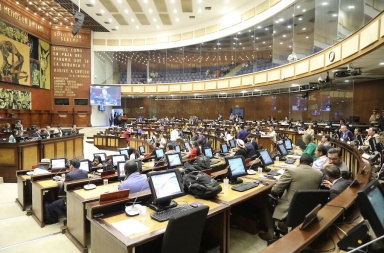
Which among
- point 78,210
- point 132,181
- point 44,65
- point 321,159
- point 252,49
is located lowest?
point 78,210

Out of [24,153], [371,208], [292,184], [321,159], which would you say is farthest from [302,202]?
[24,153]

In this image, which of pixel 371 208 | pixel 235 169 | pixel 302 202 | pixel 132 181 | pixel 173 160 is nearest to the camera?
pixel 371 208

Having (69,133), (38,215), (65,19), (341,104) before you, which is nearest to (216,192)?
(38,215)

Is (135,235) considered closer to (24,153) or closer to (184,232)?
(184,232)

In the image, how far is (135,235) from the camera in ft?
7.54

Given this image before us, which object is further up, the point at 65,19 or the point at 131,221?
the point at 65,19

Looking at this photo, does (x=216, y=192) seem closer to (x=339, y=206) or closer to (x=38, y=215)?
(x=339, y=206)

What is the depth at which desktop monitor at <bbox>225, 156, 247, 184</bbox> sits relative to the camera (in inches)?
158

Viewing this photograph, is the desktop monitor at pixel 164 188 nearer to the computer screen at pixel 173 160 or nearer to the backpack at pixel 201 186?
the backpack at pixel 201 186

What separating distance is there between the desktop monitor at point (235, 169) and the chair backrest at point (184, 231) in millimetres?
1793

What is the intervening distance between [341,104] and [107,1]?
1533 centimetres

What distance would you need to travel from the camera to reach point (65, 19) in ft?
59.4

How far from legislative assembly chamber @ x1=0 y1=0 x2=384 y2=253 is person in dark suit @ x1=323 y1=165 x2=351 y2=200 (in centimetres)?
3

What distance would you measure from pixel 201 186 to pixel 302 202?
48.1 inches
